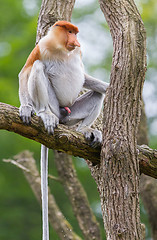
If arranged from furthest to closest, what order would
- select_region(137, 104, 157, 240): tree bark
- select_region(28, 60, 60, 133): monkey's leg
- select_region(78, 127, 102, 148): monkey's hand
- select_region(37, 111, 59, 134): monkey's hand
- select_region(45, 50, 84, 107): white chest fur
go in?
select_region(137, 104, 157, 240): tree bark, select_region(45, 50, 84, 107): white chest fur, select_region(28, 60, 60, 133): monkey's leg, select_region(78, 127, 102, 148): monkey's hand, select_region(37, 111, 59, 134): monkey's hand

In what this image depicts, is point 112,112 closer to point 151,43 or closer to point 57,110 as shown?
point 57,110

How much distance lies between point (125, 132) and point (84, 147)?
38 cm

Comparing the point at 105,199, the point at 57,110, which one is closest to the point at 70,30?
the point at 57,110

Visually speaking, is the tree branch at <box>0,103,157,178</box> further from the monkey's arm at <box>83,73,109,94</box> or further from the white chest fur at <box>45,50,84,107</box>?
the monkey's arm at <box>83,73,109,94</box>

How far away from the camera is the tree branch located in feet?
8.89

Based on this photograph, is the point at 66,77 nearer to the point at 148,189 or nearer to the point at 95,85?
the point at 95,85

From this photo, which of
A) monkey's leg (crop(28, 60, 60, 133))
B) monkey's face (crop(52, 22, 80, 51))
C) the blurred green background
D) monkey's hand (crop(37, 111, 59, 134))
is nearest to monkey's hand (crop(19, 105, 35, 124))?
monkey's hand (crop(37, 111, 59, 134))

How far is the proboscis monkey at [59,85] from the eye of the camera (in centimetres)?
322

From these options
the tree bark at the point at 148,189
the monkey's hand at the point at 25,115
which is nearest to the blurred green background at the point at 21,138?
the tree bark at the point at 148,189

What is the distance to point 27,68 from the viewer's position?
136 inches

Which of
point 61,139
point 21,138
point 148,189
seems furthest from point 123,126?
point 21,138

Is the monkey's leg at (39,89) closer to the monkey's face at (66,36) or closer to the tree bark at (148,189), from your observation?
the monkey's face at (66,36)

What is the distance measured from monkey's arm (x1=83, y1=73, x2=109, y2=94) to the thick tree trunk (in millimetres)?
697

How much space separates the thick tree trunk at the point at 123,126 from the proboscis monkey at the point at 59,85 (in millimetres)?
285
